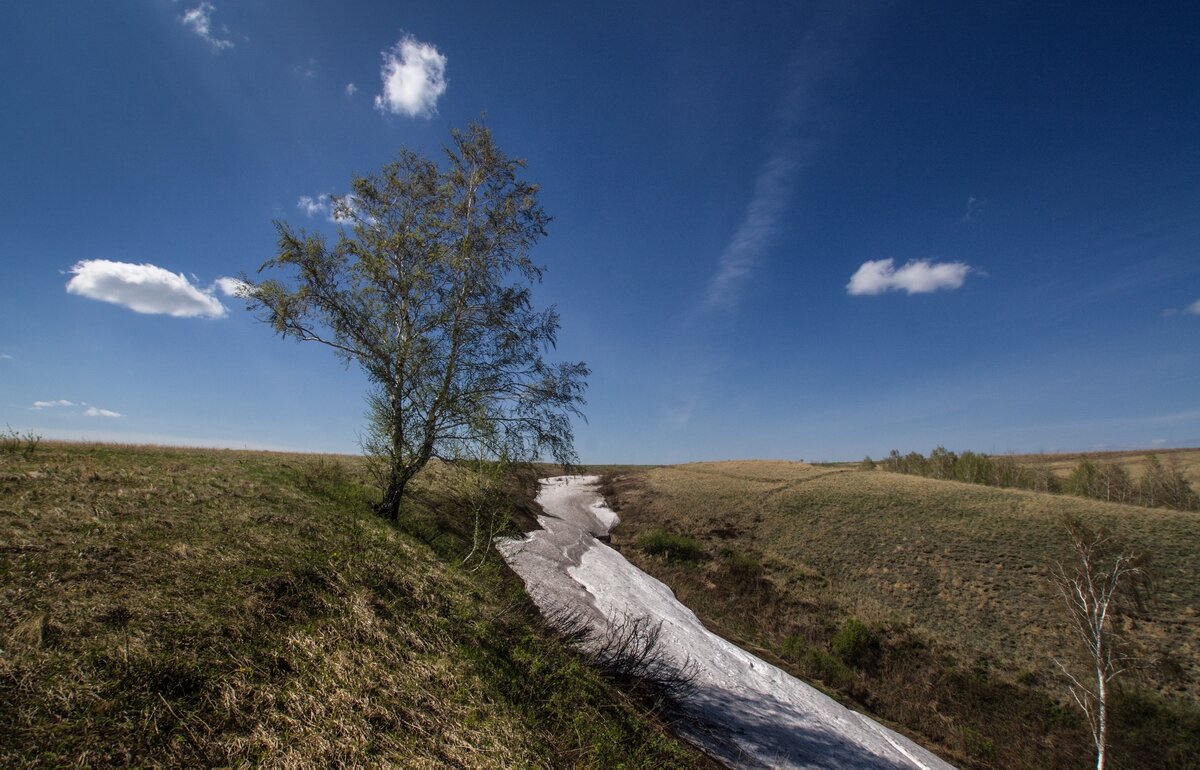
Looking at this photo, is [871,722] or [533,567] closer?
[871,722]

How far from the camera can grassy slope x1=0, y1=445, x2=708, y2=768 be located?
3.66 metres

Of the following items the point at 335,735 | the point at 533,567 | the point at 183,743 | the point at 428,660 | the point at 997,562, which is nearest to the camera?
the point at 183,743

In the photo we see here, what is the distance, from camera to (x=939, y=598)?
24.3 m

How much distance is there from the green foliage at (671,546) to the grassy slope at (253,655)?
868 inches

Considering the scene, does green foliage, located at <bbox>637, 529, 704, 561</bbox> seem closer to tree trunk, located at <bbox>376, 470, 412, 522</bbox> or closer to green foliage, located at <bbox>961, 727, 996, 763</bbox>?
green foliage, located at <bbox>961, 727, 996, 763</bbox>

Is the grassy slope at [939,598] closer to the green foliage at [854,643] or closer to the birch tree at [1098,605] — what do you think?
the green foliage at [854,643]

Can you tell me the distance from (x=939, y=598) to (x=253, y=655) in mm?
31252

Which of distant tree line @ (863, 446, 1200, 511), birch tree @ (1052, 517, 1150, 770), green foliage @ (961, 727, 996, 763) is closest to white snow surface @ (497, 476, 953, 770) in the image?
green foliage @ (961, 727, 996, 763)

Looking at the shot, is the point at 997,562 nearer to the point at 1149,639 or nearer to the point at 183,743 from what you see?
the point at 1149,639

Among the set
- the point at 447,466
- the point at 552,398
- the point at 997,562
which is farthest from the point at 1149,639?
the point at 447,466

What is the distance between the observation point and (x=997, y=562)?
27.3 meters

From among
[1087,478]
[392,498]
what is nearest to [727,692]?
[392,498]

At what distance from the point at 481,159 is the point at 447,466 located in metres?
9.32

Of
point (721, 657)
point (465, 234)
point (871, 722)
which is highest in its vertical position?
point (465, 234)
